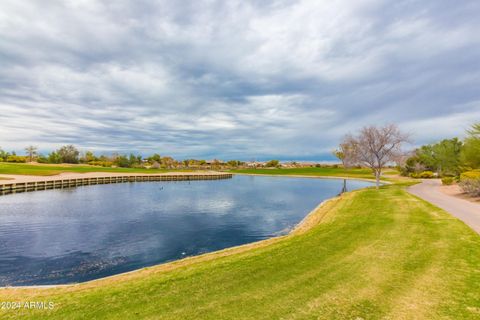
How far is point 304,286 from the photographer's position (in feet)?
22.9

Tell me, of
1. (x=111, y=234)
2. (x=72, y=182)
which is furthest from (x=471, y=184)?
(x=72, y=182)

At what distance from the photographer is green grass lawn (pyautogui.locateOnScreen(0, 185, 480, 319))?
5.88 meters

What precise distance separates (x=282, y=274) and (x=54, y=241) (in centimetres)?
1647

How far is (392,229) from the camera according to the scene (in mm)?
12812

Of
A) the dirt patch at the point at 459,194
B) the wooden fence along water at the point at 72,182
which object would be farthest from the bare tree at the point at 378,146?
the wooden fence along water at the point at 72,182

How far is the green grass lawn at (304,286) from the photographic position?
19.3 feet

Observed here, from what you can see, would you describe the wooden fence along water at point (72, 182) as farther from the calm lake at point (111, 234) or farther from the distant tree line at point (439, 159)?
the distant tree line at point (439, 159)

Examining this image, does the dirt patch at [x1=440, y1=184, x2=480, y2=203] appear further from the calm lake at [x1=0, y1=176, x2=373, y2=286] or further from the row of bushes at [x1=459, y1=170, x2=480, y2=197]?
the calm lake at [x1=0, y1=176, x2=373, y2=286]

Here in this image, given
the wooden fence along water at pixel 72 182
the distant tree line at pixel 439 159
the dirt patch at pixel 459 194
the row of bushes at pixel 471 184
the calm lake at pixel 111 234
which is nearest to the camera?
the calm lake at pixel 111 234

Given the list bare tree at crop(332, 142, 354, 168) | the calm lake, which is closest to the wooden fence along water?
the calm lake

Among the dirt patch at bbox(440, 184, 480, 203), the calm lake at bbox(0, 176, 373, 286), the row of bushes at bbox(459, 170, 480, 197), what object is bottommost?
the calm lake at bbox(0, 176, 373, 286)

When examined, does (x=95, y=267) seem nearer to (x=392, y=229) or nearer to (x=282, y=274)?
Result: (x=282, y=274)

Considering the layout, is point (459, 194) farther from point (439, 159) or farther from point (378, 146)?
point (439, 159)

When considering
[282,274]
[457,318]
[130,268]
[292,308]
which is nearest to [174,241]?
[130,268]
